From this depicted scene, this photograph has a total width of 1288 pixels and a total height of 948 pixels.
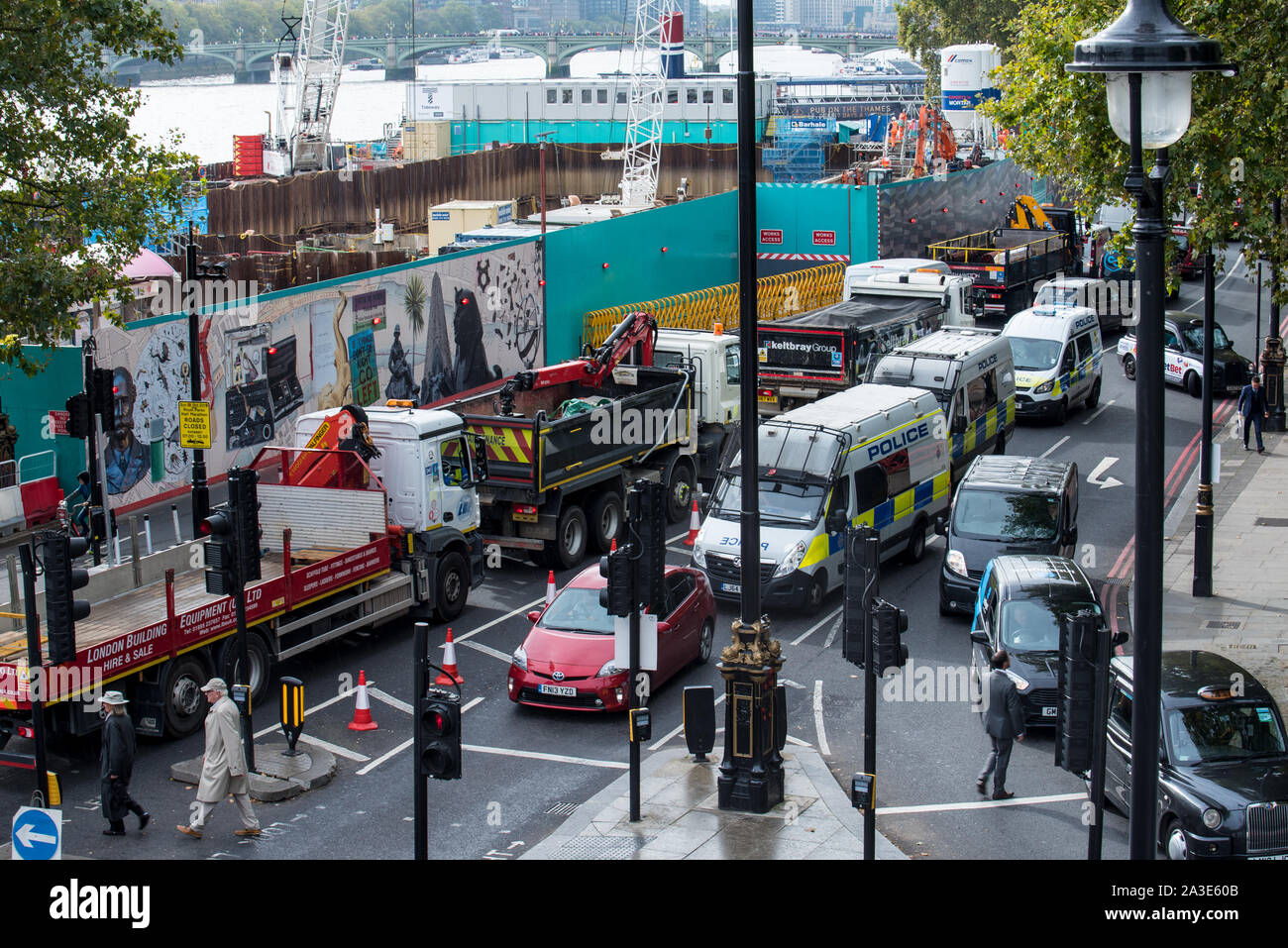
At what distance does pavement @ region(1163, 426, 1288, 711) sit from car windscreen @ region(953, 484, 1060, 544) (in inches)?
66.2

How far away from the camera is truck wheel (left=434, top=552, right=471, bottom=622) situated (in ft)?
64.6

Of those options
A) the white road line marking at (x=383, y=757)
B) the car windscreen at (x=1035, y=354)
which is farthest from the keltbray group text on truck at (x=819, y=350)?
the white road line marking at (x=383, y=757)

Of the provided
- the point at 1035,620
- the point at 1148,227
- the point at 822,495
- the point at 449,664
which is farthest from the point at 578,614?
the point at 1148,227

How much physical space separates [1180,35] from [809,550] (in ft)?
42.3

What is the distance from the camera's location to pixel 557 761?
15.5 m

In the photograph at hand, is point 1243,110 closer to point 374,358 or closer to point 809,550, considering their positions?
point 809,550

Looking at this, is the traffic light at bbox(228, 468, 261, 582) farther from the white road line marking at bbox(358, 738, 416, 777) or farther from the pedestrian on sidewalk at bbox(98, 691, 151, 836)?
the white road line marking at bbox(358, 738, 416, 777)

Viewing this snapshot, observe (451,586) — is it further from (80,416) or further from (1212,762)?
(1212,762)

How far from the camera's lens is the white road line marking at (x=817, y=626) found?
19344 millimetres

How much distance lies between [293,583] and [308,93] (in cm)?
7109

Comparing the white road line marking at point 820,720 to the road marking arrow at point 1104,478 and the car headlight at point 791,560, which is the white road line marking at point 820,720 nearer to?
the car headlight at point 791,560

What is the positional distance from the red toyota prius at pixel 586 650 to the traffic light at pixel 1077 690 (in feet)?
17.9

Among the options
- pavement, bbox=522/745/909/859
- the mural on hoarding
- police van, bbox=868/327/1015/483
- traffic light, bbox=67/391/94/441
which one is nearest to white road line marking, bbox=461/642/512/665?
pavement, bbox=522/745/909/859

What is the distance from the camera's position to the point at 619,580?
13.5 m
